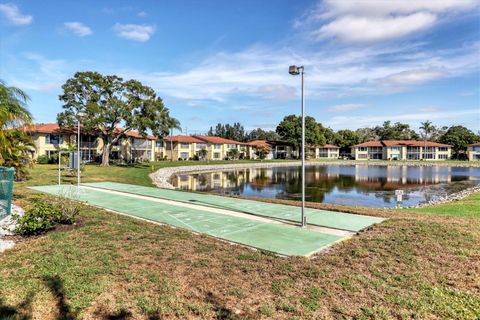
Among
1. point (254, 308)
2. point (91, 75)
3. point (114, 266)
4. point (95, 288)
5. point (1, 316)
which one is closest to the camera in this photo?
point (1, 316)

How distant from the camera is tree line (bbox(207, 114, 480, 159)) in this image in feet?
278

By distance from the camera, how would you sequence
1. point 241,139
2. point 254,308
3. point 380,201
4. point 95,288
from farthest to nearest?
point 241,139 < point 380,201 < point 95,288 < point 254,308

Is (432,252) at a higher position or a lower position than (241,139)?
lower

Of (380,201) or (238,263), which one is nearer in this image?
(238,263)

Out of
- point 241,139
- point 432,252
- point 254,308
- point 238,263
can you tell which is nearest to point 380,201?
point 432,252

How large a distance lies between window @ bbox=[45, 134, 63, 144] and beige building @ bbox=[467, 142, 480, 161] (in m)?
99.3

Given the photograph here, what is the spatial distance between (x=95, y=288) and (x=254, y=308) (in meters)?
2.51

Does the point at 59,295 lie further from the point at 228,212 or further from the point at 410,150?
the point at 410,150

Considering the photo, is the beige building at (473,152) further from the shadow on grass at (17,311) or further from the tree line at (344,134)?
the shadow on grass at (17,311)

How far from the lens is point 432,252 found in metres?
6.92

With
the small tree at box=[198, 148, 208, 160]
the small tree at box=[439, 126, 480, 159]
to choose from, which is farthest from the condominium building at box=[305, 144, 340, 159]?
the small tree at box=[198, 148, 208, 160]

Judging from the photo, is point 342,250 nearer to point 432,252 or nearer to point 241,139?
point 432,252

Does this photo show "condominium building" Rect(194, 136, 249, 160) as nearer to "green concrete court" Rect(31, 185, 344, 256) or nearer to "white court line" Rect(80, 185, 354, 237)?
"white court line" Rect(80, 185, 354, 237)

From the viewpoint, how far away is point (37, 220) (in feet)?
27.0
